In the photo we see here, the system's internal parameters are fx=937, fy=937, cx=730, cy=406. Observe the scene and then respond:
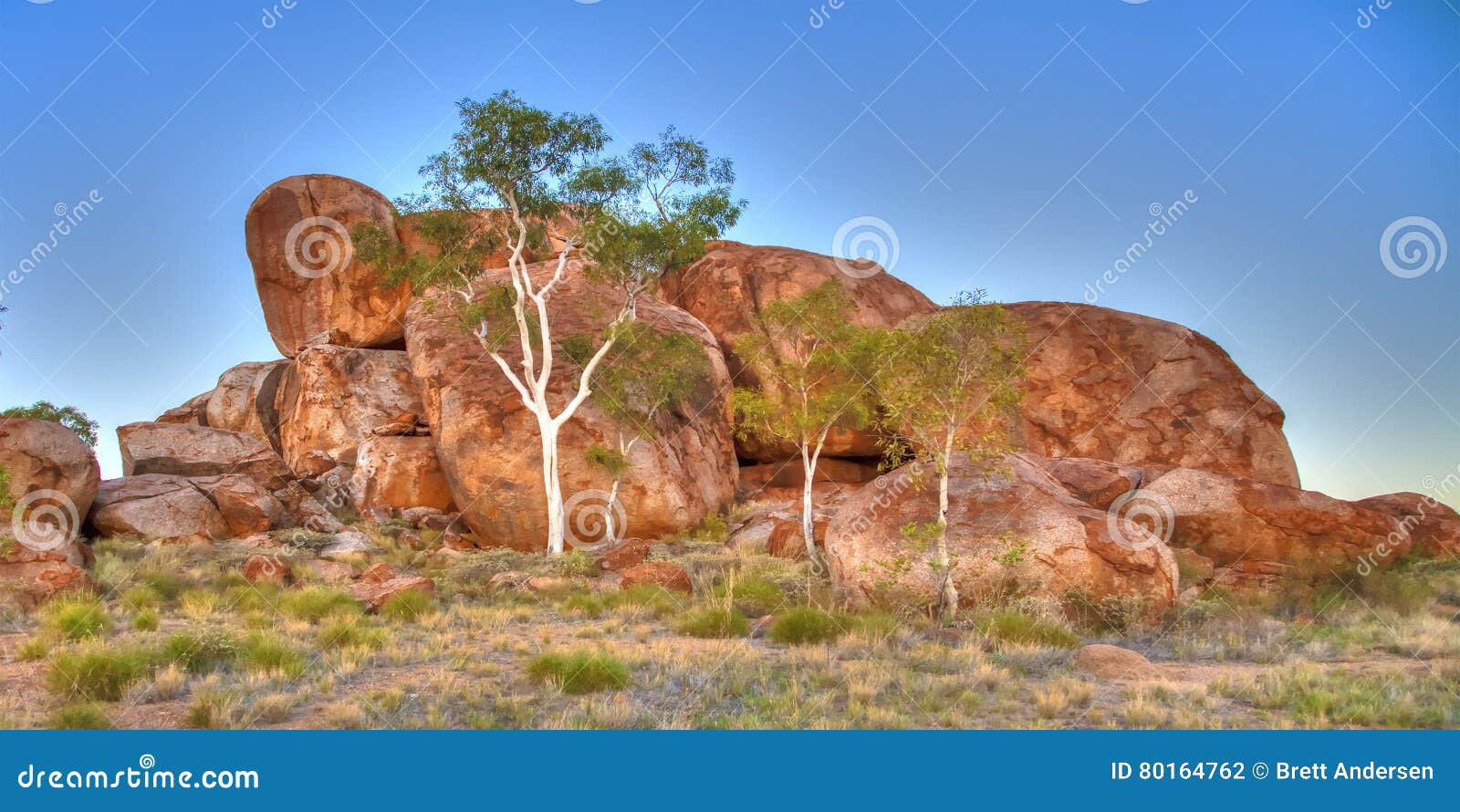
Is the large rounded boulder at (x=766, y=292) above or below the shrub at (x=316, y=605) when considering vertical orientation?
above

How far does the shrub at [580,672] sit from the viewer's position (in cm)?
915

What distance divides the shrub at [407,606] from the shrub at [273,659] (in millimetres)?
3364

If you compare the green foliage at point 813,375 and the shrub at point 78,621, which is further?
the green foliage at point 813,375

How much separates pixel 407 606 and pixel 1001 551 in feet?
29.4

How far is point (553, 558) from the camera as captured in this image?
2192cm

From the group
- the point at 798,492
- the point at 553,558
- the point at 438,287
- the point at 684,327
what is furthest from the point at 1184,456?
the point at 438,287

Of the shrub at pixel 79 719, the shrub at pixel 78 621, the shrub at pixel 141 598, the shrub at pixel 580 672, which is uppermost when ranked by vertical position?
the shrub at pixel 141 598

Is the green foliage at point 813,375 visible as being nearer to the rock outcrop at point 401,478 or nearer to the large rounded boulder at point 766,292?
the large rounded boulder at point 766,292

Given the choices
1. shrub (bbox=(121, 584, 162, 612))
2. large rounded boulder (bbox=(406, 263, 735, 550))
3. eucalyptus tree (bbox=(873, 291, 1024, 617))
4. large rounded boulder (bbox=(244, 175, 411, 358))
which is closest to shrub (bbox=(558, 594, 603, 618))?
eucalyptus tree (bbox=(873, 291, 1024, 617))

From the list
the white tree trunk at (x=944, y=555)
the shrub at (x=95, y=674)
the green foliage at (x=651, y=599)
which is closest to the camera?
the shrub at (x=95, y=674)

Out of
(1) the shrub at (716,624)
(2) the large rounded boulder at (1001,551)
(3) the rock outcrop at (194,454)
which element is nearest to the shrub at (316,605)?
(1) the shrub at (716,624)

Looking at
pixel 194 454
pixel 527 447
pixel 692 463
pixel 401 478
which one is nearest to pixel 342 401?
pixel 194 454

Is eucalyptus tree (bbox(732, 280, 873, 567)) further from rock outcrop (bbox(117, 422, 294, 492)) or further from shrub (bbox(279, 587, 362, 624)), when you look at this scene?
rock outcrop (bbox(117, 422, 294, 492))

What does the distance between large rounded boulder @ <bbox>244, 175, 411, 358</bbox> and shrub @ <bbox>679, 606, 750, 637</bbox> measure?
3127cm
